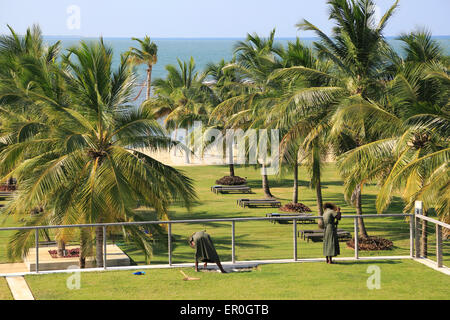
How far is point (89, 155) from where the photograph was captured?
1834cm

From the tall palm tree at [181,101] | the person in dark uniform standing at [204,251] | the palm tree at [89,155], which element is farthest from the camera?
the tall palm tree at [181,101]

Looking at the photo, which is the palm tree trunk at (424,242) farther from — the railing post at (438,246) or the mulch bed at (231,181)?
the mulch bed at (231,181)

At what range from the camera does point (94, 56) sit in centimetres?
1833

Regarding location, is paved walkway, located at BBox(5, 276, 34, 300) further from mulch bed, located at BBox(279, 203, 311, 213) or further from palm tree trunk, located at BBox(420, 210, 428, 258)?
mulch bed, located at BBox(279, 203, 311, 213)

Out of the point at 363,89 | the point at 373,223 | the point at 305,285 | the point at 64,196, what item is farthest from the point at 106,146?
the point at 373,223

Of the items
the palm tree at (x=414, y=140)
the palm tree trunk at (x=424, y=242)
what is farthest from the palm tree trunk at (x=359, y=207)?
the palm tree trunk at (x=424, y=242)

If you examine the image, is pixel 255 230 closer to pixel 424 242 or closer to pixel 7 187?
pixel 424 242

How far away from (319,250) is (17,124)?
421 inches

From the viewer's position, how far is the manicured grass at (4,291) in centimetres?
1297

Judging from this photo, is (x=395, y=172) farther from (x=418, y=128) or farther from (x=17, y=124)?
(x=17, y=124)

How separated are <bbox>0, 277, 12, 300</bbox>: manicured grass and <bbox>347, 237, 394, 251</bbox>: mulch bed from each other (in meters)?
13.5

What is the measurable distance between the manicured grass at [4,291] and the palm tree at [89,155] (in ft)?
10.4

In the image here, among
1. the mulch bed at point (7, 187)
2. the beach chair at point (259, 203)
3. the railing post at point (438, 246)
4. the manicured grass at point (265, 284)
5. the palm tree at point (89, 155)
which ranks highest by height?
the palm tree at point (89, 155)

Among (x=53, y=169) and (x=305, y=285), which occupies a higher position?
(x=53, y=169)
